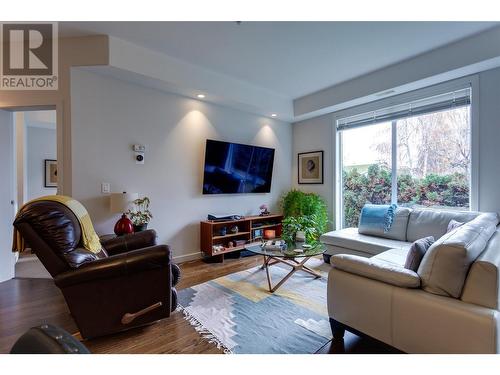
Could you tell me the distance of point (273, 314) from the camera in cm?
210

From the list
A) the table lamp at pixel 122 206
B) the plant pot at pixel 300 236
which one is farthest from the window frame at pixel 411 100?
the table lamp at pixel 122 206

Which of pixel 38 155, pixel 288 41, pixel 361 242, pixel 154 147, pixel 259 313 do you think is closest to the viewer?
pixel 259 313

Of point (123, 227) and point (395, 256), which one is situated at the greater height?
point (123, 227)

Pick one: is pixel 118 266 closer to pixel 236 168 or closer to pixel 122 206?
pixel 122 206

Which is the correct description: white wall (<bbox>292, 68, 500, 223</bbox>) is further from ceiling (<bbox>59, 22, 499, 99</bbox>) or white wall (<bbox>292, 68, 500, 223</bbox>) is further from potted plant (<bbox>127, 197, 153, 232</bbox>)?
potted plant (<bbox>127, 197, 153, 232</bbox>)

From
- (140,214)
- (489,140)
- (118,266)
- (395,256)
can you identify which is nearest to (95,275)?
(118,266)

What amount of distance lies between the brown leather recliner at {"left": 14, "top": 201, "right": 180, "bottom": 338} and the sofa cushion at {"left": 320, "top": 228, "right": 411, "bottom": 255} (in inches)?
90.0

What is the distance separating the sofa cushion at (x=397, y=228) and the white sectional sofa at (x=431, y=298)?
1234mm

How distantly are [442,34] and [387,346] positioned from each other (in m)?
3.04

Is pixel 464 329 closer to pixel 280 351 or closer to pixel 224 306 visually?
pixel 280 351

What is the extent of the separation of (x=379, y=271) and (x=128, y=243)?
2166 millimetres

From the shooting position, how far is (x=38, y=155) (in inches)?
200

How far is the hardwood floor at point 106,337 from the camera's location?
5.45ft
